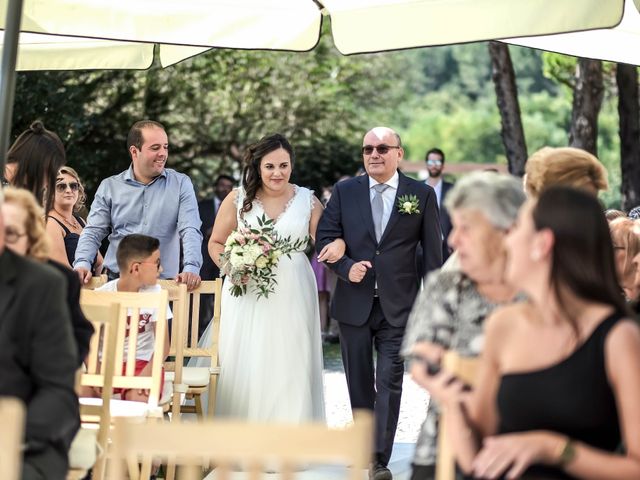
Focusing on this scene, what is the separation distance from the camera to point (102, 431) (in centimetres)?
552

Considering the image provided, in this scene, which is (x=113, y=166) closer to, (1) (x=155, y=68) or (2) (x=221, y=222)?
(1) (x=155, y=68)

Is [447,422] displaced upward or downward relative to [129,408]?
upward

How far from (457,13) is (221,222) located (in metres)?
2.82

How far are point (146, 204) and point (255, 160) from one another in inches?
32.8

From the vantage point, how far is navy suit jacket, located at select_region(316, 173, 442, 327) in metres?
7.75

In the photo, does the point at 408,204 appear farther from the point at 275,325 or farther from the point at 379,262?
the point at 275,325

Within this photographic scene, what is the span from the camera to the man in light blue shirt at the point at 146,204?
842 cm

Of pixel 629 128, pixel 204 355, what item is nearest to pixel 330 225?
pixel 204 355

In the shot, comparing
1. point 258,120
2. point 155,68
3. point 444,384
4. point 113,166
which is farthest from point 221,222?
point 258,120

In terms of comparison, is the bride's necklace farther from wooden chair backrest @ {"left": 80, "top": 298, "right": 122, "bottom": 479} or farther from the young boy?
wooden chair backrest @ {"left": 80, "top": 298, "right": 122, "bottom": 479}

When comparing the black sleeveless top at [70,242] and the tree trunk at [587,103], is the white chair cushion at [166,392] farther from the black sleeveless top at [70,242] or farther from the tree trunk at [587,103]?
the tree trunk at [587,103]

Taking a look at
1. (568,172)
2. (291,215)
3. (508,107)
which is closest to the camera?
(568,172)

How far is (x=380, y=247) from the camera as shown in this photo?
307 inches

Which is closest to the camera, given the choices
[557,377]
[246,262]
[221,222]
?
[557,377]
